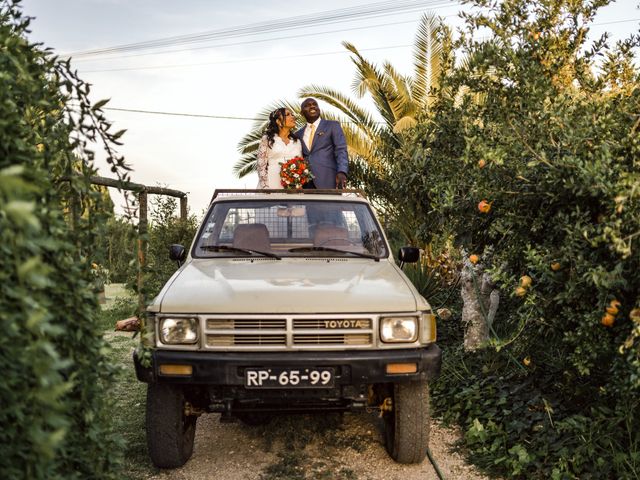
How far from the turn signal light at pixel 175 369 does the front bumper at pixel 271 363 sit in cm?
2

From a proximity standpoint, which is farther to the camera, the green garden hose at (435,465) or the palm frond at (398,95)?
the palm frond at (398,95)

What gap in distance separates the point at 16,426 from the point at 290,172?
535cm

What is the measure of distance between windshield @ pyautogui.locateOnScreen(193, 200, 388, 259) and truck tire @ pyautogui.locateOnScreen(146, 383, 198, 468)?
121 cm

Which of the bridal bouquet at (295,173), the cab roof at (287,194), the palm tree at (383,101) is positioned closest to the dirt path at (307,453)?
the cab roof at (287,194)

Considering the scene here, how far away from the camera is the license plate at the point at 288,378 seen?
360cm

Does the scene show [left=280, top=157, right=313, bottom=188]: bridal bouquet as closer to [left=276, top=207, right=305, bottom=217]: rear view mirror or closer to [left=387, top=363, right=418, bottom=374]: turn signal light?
[left=276, top=207, right=305, bottom=217]: rear view mirror

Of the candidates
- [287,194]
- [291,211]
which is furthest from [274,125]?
[291,211]

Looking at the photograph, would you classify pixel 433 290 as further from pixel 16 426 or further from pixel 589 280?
pixel 16 426

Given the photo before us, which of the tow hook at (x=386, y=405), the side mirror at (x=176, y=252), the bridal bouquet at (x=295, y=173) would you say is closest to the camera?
the tow hook at (x=386, y=405)

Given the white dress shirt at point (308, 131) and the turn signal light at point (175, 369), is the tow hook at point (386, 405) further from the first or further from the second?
the white dress shirt at point (308, 131)

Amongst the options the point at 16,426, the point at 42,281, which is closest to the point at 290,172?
the point at 16,426

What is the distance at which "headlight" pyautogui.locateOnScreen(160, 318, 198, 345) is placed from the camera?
368 centimetres

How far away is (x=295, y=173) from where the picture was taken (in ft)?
23.6

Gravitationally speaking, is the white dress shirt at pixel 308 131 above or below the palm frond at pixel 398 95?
below
